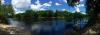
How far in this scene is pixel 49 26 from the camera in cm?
586

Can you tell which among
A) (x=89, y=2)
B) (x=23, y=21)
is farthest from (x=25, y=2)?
(x=89, y=2)

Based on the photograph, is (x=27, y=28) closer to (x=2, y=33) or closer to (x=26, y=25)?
(x=26, y=25)

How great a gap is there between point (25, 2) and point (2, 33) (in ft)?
2.24

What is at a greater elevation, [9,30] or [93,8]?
[93,8]

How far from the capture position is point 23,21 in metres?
5.82

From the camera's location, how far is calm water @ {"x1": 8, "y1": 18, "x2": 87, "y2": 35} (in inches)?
228

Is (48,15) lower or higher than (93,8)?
lower

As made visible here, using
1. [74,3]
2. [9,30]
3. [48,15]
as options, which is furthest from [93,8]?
[9,30]

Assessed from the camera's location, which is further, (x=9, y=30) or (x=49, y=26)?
(x=49, y=26)

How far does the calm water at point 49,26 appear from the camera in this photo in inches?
228

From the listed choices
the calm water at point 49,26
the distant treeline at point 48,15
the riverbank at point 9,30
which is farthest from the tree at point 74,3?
the riverbank at point 9,30

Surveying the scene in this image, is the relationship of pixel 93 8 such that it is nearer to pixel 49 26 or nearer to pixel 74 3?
pixel 74 3

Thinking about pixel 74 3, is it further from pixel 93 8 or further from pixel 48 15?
pixel 48 15

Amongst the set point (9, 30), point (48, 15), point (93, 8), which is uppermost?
point (93, 8)
